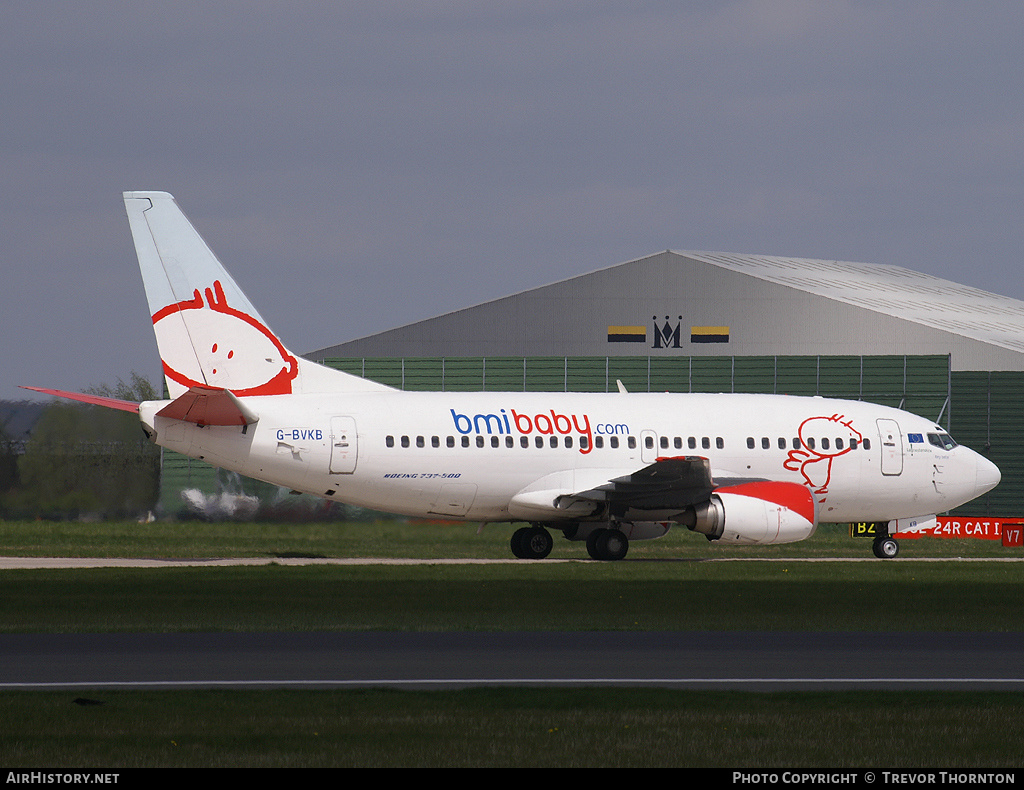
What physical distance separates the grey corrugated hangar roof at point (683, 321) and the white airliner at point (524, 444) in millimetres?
21791

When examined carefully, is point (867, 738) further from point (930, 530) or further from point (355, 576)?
point (930, 530)

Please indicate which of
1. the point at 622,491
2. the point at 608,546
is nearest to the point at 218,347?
the point at 622,491

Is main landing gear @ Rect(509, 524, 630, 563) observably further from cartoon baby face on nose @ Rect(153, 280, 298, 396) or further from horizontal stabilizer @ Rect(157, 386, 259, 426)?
horizontal stabilizer @ Rect(157, 386, 259, 426)

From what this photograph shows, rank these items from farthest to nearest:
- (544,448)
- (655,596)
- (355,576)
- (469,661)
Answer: (544,448) < (355,576) < (655,596) < (469,661)

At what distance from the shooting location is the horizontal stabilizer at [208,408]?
3244cm

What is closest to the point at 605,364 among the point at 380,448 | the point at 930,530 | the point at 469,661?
the point at 930,530

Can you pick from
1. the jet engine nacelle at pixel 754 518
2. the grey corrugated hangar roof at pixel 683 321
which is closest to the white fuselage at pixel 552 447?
the jet engine nacelle at pixel 754 518

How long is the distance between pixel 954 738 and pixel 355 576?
18.9 metres

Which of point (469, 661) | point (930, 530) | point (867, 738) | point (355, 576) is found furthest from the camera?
point (930, 530)

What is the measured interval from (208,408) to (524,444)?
24.5ft

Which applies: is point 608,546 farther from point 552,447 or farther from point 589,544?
point 552,447

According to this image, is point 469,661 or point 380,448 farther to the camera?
point 380,448

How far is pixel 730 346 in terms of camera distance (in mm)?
63188
